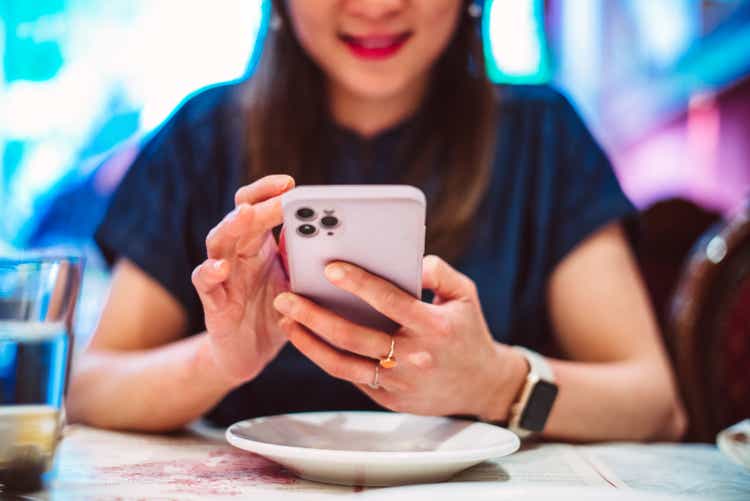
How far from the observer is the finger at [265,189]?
55cm

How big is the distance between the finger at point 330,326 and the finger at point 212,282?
47mm

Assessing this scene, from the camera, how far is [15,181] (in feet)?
10.2

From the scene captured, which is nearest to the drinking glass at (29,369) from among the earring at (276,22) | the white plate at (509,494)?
the white plate at (509,494)

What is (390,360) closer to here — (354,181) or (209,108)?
(354,181)

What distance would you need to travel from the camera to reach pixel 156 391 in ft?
2.61

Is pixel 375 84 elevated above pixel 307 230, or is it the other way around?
pixel 375 84

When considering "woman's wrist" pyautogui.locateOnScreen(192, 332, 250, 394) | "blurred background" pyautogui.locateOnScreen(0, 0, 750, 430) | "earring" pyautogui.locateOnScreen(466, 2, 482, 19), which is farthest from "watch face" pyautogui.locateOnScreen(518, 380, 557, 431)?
"blurred background" pyautogui.locateOnScreen(0, 0, 750, 430)

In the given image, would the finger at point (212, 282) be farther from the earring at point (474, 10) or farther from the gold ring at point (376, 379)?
the earring at point (474, 10)

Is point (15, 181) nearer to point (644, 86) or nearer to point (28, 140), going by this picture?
point (28, 140)

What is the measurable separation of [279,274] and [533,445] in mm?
291

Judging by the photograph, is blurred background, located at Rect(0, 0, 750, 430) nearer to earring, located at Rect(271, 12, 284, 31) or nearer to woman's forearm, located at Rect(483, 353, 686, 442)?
earring, located at Rect(271, 12, 284, 31)

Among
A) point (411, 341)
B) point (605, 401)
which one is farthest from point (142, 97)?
point (411, 341)

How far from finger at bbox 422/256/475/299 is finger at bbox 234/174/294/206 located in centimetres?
12

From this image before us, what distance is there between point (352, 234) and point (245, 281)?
14 centimetres
